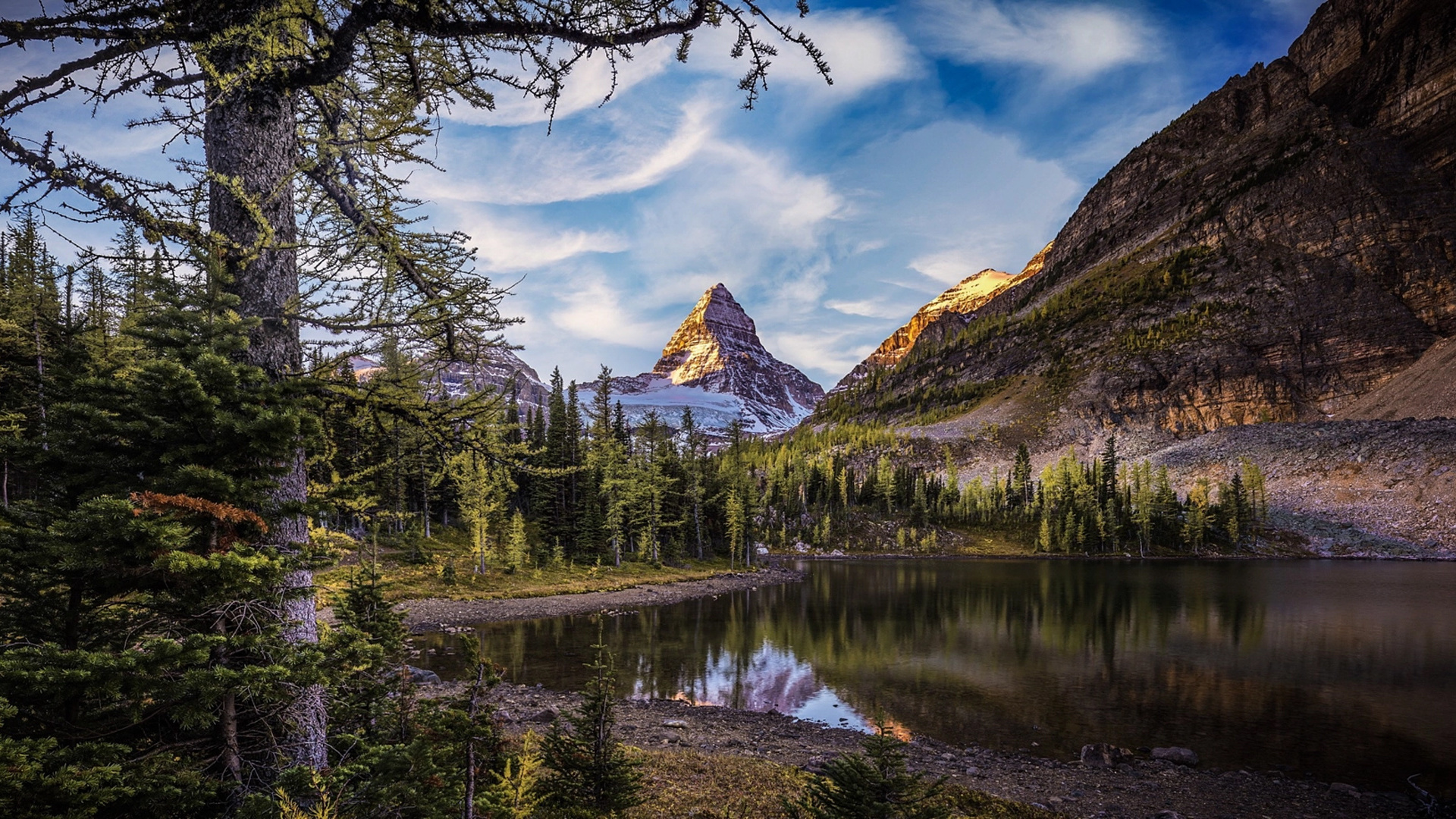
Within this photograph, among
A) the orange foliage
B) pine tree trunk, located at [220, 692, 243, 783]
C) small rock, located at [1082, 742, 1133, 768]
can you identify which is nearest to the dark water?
small rock, located at [1082, 742, 1133, 768]

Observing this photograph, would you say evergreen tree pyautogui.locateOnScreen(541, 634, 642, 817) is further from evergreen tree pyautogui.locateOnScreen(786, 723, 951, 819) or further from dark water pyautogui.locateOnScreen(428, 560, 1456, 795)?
dark water pyautogui.locateOnScreen(428, 560, 1456, 795)

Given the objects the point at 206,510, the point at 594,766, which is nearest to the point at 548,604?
the point at 594,766

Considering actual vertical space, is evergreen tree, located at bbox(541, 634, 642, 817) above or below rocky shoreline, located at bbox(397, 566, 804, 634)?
above

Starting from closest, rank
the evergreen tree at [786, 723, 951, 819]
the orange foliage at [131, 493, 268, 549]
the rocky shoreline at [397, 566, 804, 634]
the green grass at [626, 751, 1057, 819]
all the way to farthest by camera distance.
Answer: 1. the orange foliage at [131, 493, 268, 549]
2. the evergreen tree at [786, 723, 951, 819]
3. the green grass at [626, 751, 1057, 819]
4. the rocky shoreline at [397, 566, 804, 634]

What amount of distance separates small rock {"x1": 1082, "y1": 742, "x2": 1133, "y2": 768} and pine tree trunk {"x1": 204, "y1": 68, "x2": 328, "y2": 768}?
66.2 ft

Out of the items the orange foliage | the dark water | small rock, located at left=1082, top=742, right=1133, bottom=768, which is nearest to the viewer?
the orange foliage

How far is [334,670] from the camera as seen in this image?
4.97 m

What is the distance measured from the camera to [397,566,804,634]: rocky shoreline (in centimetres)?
3416

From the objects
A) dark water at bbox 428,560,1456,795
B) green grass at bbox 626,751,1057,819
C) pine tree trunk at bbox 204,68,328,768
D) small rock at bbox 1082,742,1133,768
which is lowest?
dark water at bbox 428,560,1456,795

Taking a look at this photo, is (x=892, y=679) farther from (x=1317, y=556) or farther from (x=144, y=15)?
(x=1317, y=556)

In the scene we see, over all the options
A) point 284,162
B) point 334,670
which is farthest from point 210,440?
point 284,162

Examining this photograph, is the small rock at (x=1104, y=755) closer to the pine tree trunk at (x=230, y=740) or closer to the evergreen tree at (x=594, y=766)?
the evergreen tree at (x=594, y=766)

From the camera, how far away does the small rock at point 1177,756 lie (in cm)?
1773

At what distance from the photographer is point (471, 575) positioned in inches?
1756
